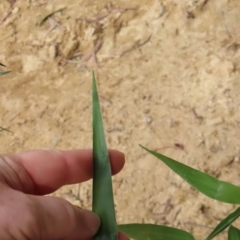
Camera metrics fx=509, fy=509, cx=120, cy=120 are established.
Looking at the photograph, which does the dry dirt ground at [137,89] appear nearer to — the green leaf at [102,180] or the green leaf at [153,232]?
the green leaf at [153,232]

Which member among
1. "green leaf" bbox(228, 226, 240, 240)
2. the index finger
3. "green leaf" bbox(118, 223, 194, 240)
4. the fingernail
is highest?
the index finger

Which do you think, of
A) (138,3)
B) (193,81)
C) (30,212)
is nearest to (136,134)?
(193,81)

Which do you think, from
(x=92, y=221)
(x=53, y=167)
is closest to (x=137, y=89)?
(x=53, y=167)

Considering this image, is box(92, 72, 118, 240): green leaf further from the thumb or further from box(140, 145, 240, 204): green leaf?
box(140, 145, 240, 204): green leaf

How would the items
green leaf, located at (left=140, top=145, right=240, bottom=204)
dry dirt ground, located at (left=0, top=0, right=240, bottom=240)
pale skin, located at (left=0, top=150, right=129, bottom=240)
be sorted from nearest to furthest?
pale skin, located at (left=0, top=150, right=129, bottom=240) < green leaf, located at (left=140, top=145, right=240, bottom=204) < dry dirt ground, located at (left=0, top=0, right=240, bottom=240)

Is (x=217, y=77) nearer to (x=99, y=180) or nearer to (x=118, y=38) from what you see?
(x=118, y=38)

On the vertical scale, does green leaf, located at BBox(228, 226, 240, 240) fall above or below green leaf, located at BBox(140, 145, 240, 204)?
below

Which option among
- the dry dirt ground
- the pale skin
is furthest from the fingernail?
the dry dirt ground

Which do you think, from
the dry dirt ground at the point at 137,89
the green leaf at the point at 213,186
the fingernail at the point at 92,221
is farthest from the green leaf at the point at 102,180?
the dry dirt ground at the point at 137,89
